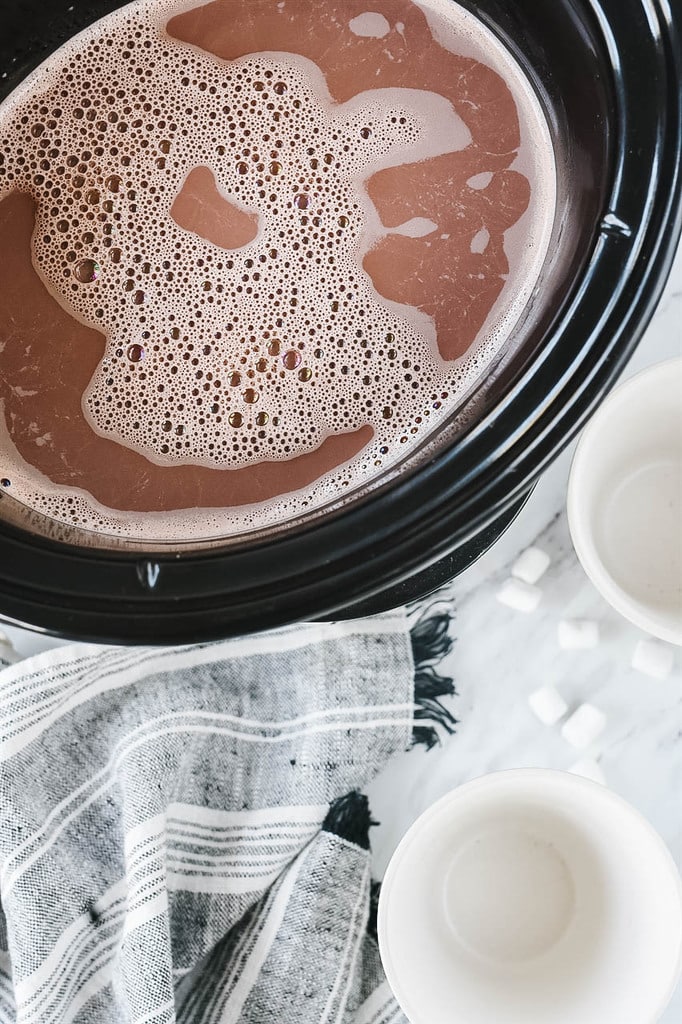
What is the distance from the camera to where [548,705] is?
71 centimetres

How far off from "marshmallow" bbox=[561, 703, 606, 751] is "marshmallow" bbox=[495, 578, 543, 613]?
8cm

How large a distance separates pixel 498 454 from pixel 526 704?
335mm

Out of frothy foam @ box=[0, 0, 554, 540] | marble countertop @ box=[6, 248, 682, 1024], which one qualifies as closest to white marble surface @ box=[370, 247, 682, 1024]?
marble countertop @ box=[6, 248, 682, 1024]

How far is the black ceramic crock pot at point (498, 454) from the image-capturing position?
0.44 m

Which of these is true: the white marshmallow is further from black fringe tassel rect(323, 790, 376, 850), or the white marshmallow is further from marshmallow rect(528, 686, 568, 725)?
black fringe tassel rect(323, 790, 376, 850)

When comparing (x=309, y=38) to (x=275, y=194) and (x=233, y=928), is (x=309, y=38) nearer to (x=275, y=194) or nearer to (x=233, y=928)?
(x=275, y=194)

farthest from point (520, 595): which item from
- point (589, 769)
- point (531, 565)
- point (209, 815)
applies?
point (209, 815)

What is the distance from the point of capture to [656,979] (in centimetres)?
65

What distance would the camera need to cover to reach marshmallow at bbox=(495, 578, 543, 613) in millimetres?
713

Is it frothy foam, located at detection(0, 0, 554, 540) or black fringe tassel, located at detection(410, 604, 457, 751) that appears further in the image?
black fringe tassel, located at detection(410, 604, 457, 751)

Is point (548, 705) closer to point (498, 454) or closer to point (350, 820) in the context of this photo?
point (350, 820)

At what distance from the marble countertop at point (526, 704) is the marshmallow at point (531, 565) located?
0.01m

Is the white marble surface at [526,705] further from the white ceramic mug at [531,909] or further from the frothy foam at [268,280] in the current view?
the frothy foam at [268,280]

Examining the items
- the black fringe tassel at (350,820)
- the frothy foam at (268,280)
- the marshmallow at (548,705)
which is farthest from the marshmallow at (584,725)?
the frothy foam at (268,280)
